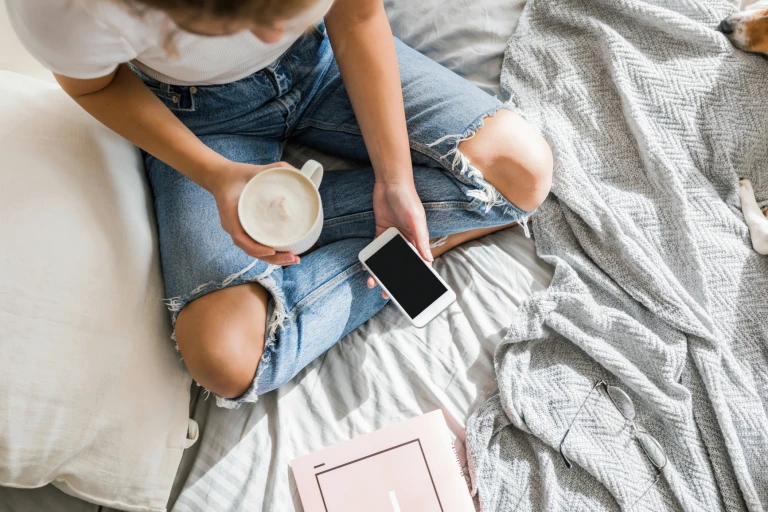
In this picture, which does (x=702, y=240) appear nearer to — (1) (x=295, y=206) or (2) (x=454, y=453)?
(2) (x=454, y=453)

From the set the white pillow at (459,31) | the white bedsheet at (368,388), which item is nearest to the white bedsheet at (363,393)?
the white bedsheet at (368,388)

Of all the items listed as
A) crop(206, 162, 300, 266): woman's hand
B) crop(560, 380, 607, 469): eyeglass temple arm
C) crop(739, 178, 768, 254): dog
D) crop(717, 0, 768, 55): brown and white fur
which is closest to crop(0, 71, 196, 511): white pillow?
crop(206, 162, 300, 266): woman's hand

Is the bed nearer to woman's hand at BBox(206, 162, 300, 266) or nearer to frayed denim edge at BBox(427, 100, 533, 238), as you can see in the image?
frayed denim edge at BBox(427, 100, 533, 238)

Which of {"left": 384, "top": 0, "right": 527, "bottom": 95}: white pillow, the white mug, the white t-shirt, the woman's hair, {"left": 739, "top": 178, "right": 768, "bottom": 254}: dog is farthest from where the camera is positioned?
{"left": 384, "top": 0, "right": 527, "bottom": 95}: white pillow

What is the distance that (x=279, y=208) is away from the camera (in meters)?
0.60

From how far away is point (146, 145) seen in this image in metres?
0.70

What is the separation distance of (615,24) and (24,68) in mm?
1027

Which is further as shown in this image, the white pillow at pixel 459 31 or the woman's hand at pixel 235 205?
the white pillow at pixel 459 31

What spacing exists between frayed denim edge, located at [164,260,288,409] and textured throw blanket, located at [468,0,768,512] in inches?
13.3

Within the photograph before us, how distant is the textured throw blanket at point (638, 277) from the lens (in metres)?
0.79

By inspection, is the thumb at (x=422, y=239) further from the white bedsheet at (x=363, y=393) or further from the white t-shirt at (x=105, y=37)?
the white t-shirt at (x=105, y=37)

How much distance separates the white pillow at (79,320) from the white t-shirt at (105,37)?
0.63 feet

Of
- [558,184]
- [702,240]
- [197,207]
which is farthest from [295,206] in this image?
[702,240]

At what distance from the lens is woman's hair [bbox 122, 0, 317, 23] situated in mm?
375
